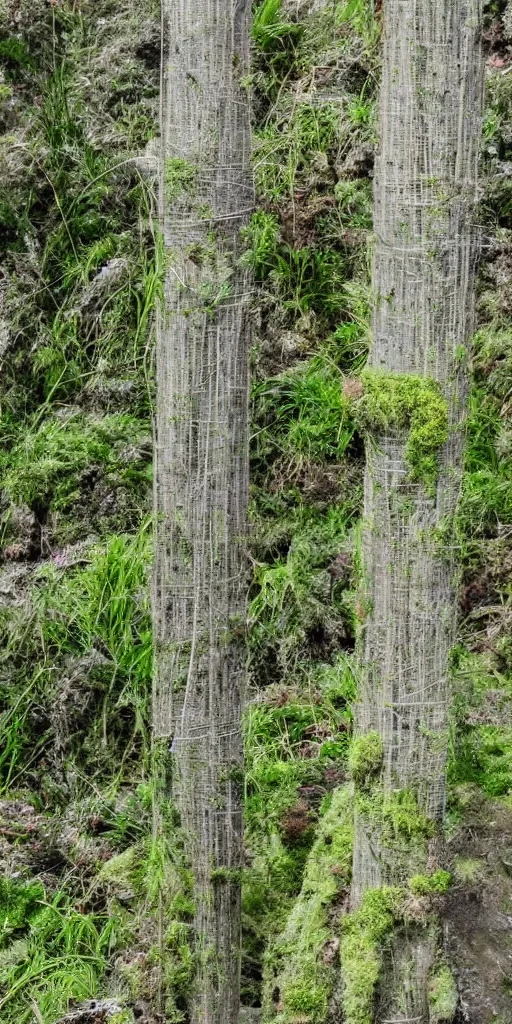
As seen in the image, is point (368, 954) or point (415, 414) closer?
point (415, 414)

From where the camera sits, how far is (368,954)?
2.90m

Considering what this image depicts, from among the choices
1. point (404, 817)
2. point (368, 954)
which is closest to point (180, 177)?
point (404, 817)

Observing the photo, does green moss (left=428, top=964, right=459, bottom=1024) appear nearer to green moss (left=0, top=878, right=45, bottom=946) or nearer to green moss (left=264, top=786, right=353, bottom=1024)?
green moss (left=264, top=786, right=353, bottom=1024)

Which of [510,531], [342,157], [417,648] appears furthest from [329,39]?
[417,648]

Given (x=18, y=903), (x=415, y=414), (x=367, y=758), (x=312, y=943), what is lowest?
(x=18, y=903)

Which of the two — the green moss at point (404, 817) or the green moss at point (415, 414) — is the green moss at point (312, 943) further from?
the green moss at point (415, 414)

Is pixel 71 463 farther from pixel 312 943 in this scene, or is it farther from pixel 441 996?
pixel 441 996

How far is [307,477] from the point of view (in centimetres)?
529

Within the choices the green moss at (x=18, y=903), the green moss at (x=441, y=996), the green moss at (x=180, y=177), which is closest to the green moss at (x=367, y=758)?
the green moss at (x=441, y=996)

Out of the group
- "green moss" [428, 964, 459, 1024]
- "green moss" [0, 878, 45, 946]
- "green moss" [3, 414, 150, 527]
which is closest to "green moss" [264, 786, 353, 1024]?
"green moss" [428, 964, 459, 1024]

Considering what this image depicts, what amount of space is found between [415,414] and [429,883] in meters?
1.34

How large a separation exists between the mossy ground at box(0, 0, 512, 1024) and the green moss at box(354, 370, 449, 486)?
2.82 feet

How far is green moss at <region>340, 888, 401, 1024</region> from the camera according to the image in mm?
2891

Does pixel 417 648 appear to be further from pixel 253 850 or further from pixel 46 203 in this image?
pixel 46 203
